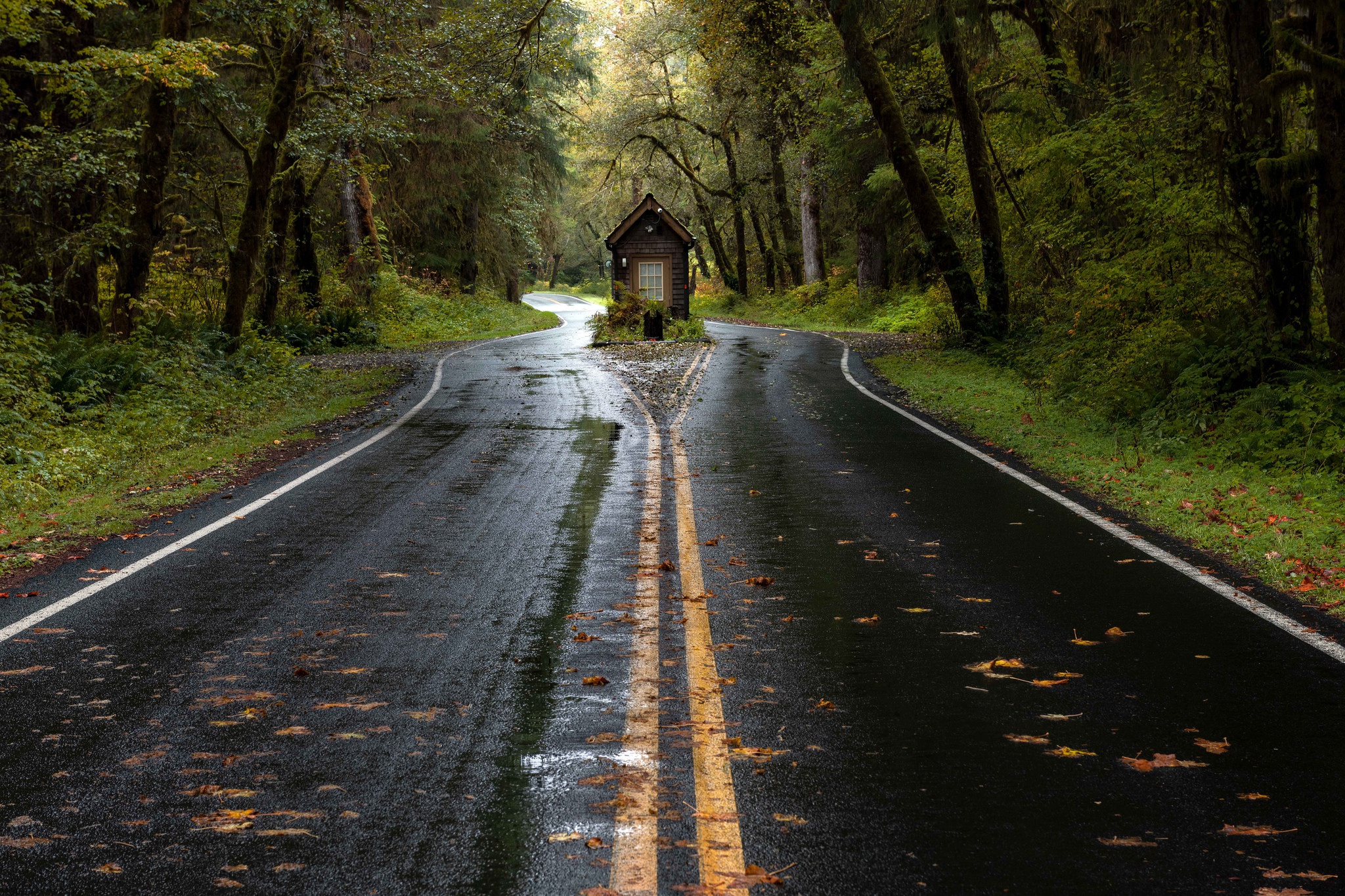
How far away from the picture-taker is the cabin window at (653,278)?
4047 centimetres

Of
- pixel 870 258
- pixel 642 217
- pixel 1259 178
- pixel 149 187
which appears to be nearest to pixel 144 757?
pixel 1259 178

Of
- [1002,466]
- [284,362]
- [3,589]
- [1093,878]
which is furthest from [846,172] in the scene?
[1093,878]

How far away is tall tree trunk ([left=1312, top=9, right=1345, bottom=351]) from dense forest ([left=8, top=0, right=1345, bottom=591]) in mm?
32

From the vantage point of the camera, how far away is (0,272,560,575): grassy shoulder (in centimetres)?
938

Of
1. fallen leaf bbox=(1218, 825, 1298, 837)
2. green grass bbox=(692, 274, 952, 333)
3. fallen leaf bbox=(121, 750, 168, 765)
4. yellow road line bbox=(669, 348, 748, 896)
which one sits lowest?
fallen leaf bbox=(1218, 825, 1298, 837)

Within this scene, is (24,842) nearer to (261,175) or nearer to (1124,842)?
(1124,842)

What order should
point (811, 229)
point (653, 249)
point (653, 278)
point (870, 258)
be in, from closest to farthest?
A: point (653, 249)
point (653, 278)
point (870, 258)
point (811, 229)

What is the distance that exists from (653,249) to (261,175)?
819 inches

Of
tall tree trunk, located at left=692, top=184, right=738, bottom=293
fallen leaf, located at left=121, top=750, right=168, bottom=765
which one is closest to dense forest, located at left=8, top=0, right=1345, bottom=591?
fallen leaf, located at left=121, top=750, right=168, bottom=765

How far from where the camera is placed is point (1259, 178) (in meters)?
11.9

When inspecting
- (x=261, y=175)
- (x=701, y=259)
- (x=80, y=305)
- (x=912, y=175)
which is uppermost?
(x=701, y=259)

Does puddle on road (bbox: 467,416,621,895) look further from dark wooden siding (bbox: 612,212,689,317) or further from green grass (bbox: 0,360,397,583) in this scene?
dark wooden siding (bbox: 612,212,689,317)

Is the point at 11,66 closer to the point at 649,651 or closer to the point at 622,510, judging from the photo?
the point at 622,510

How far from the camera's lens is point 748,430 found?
13.9 meters
